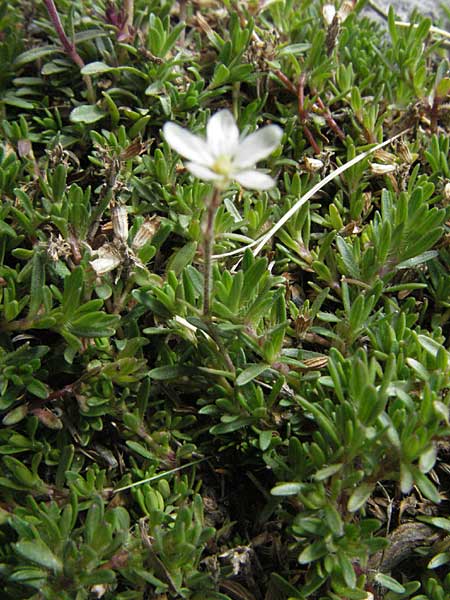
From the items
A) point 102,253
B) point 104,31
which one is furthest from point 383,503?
point 104,31

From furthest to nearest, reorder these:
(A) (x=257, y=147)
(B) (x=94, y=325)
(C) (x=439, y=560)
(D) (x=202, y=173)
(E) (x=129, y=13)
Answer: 1. (E) (x=129, y=13)
2. (B) (x=94, y=325)
3. (C) (x=439, y=560)
4. (A) (x=257, y=147)
5. (D) (x=202, y=173)

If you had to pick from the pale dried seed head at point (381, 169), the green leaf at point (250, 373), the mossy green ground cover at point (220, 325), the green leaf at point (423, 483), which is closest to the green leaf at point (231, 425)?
the mossy green ground cover at point (220, 325)

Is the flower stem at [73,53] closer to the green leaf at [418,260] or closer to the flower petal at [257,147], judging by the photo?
the flower petal at [257,147]

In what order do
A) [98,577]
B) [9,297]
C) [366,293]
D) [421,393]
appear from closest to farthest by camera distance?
1. [98,577]
2. [421,393]
3. [9,297]
4. [366,293]

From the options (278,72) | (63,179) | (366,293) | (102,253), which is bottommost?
(366,293)

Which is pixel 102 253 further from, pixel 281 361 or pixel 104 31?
pixel 104 31

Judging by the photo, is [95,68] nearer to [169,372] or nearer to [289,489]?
[169,372]

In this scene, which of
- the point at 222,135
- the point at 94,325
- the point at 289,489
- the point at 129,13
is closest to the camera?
the point at 222,135

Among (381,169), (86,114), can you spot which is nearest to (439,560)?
(381,169)
